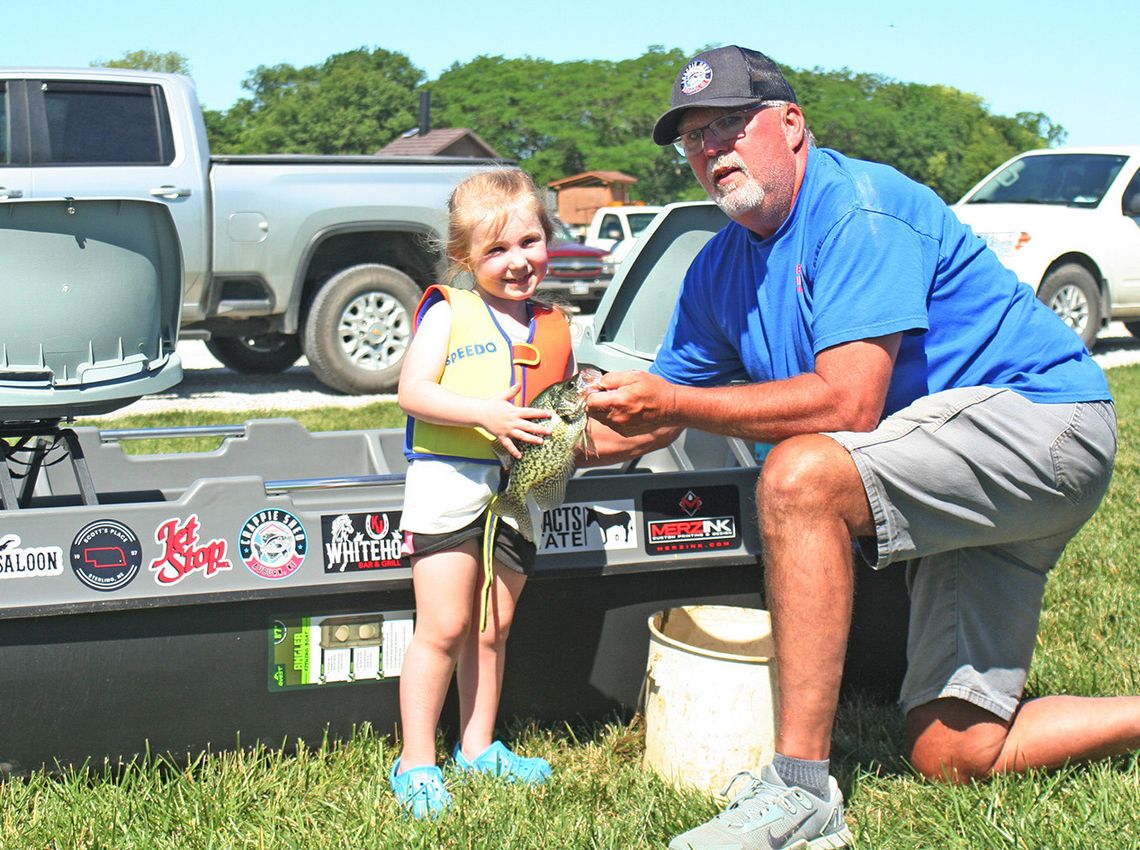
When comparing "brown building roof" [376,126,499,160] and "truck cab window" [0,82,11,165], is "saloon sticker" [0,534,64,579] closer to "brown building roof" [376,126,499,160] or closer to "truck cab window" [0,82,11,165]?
"truck cab window" [0,82,11,165]

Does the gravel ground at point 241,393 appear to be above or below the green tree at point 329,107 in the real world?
below

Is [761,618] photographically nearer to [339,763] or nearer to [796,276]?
[796,276]

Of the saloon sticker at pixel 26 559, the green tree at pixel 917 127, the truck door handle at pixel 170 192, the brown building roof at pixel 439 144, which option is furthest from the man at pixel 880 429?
the green tree at pixel 917 127

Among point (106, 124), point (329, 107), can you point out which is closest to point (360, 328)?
point (106, 124)

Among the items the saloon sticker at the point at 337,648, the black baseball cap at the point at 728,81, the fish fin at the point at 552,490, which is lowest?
the saloon sticker at the point at 337,648

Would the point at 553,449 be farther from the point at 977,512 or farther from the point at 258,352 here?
the point at 258,352

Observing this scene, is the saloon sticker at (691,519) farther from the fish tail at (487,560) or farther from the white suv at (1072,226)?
the white suv at (1072,226)

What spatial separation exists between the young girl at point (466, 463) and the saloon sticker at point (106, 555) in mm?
582

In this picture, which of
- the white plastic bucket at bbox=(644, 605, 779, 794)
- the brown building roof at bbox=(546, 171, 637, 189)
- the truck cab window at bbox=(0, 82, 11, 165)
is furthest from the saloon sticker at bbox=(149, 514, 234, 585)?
the brown building roof at bbox=(546, 171, 637, 189)

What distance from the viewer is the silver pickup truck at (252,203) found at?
738 cm

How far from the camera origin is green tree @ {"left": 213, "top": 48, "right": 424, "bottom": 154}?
8419cm

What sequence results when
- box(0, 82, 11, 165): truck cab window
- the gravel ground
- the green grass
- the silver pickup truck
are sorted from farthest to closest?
the gravel ground, the silver pickup truck, box(0, 82, 11, 165): truck cab window, the green grass

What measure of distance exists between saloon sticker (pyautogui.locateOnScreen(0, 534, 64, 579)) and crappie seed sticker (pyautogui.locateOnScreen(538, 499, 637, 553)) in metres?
1.06

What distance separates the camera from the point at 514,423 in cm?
257
